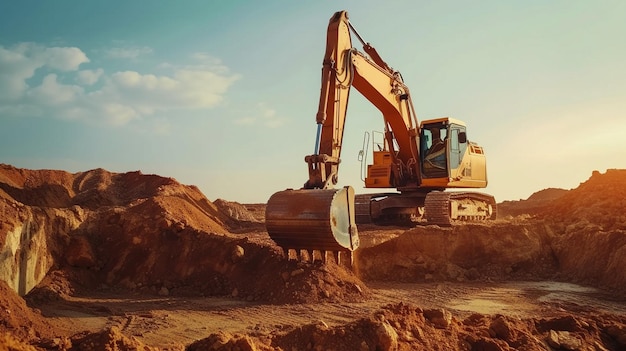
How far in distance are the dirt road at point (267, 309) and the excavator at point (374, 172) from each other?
1.20m

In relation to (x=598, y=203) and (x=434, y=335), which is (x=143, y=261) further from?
(x=598, y=203)

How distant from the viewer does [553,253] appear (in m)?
11.9

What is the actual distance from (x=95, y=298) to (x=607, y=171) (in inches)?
840

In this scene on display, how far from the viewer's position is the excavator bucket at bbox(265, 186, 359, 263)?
24.2 ft

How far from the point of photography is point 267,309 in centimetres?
738

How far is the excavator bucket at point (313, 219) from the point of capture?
24.2ft

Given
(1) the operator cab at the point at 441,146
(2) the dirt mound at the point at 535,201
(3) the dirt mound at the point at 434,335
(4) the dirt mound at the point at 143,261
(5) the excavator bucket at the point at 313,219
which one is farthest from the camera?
(2) the dirt mound at the point at 535,201

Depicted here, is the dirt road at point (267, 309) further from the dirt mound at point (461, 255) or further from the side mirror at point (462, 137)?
the side mirror at point (462, 137)

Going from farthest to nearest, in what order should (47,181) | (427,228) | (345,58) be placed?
(47,181), (427,228), (345,58)

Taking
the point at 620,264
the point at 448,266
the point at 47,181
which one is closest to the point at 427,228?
the point at 448,266

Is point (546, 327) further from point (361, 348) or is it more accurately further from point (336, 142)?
point (336, 142)

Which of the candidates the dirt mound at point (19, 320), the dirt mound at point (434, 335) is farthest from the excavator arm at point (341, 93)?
the dirt mound at point (19, 320)

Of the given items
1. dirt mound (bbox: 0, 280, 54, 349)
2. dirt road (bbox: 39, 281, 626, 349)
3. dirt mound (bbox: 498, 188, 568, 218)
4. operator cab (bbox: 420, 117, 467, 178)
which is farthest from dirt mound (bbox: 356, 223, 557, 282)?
dirt mound (bbox: 498, 188, 568, 218)

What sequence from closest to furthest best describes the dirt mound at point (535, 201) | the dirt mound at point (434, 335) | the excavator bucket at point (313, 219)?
1. the dirt mound at point (434, 335)
2. the excavator bucket at point (313, 219)
3. the dirt mound at point (535, 201)
